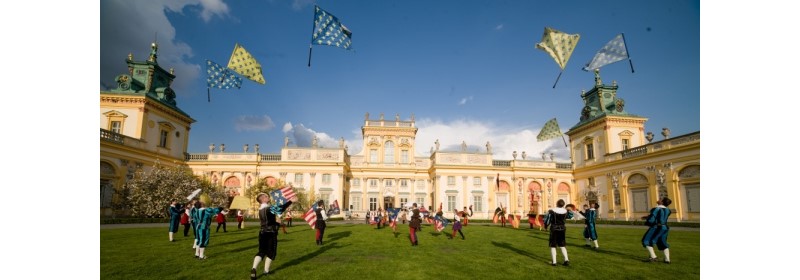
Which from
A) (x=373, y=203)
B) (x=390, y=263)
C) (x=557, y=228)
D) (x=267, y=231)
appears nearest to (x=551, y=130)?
(x=557, y=228)

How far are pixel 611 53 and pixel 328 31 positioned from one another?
807cm

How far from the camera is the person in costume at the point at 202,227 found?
8438 millimetres

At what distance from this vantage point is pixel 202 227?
876cm

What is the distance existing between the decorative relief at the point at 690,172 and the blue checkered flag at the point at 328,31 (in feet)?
82.5

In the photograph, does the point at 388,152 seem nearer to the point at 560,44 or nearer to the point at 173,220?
the point at 173,220

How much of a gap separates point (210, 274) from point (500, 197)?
34.6m

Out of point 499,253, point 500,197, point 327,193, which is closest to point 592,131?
point 500,197

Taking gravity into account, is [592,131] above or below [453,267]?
above

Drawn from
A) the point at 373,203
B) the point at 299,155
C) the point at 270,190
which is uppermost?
the point at 299,155

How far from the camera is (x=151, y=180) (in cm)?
2322

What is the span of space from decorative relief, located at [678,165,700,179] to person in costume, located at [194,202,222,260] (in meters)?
27.7

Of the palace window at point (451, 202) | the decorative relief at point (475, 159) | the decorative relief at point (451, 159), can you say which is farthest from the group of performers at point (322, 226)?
the decorative relief at point (475, 159)

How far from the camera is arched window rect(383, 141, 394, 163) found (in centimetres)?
3897
